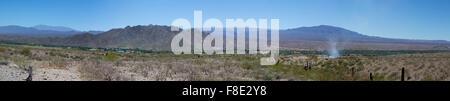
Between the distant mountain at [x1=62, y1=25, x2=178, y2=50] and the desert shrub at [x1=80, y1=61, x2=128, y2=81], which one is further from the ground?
the distant mountain at [x1=62, y1=25, x2=178, y2=50]

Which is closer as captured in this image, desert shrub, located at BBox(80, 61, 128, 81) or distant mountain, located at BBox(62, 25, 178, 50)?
desert shrub, located at BBox(80, 61, 128, 81)

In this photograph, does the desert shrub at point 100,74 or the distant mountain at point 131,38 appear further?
the distant mountain at point 131,38

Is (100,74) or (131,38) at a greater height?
(131,38)

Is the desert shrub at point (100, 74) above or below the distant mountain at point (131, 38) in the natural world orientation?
below

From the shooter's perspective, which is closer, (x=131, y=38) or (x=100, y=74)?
(x=100, y=74)
